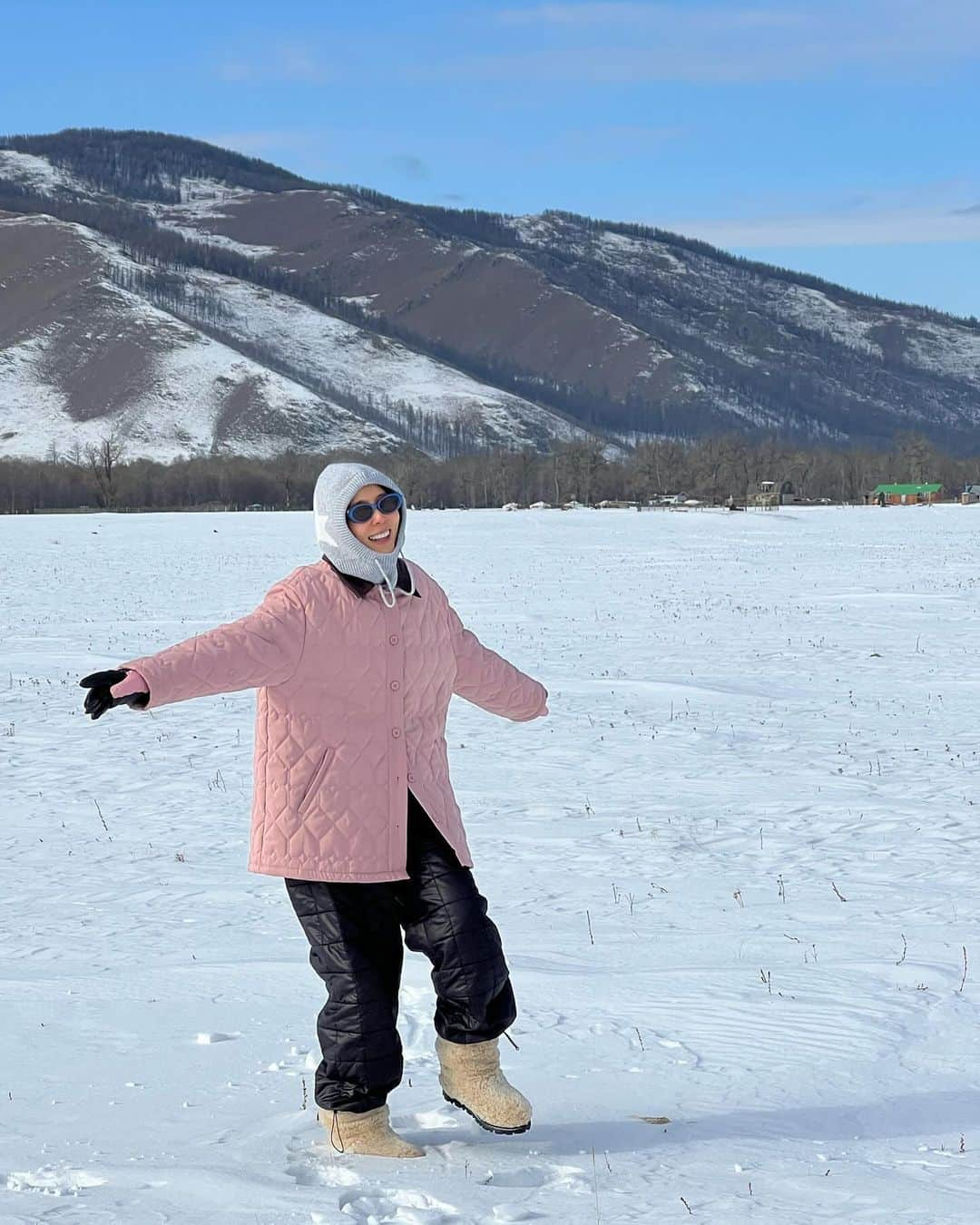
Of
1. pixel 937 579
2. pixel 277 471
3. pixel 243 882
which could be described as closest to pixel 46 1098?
pixel 243 882

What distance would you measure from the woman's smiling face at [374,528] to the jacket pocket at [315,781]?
704mm

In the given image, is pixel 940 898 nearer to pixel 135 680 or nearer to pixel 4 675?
pixel 135 680

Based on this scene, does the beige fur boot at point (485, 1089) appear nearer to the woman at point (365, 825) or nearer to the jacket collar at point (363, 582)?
the woman at point (365, 825)

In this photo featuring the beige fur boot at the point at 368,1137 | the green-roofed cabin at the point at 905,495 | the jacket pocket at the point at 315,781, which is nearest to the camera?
the beige fur boot at the point at 368,1137

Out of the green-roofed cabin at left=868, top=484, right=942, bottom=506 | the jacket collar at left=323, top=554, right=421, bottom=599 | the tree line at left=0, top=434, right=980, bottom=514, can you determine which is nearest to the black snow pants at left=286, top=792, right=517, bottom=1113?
the jacket collar at left=323, top=554, right=421, bottom=599

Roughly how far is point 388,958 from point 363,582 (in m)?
1.26

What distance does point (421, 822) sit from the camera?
15.6 ft

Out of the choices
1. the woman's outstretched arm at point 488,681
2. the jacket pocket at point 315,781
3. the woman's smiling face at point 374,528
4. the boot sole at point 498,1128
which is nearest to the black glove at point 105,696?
the jacket pocket at point 315,781

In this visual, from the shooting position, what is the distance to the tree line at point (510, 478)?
14550 centimetres

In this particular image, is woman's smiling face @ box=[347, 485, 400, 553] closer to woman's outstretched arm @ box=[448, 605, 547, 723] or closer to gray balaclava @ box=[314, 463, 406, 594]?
gray balaclava @ box=[314, 463, 406, 594]

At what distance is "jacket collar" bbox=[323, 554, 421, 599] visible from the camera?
4699mm

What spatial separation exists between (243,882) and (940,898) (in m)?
4.22

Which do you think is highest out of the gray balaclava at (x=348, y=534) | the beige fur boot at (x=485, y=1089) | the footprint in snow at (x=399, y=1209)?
the gray balaclava at (x=348, y=534)

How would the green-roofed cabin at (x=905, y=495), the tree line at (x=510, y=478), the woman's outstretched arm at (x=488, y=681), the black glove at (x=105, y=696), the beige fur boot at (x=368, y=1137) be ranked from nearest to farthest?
the black glove at (x=105, y=696), the beige fur boot at (x=368, y=1137), the woman's outstretched arm at (x=488, y=681), the tree line at (x=510, y=478), the green-roofed cabin at (x=905, y=495)
